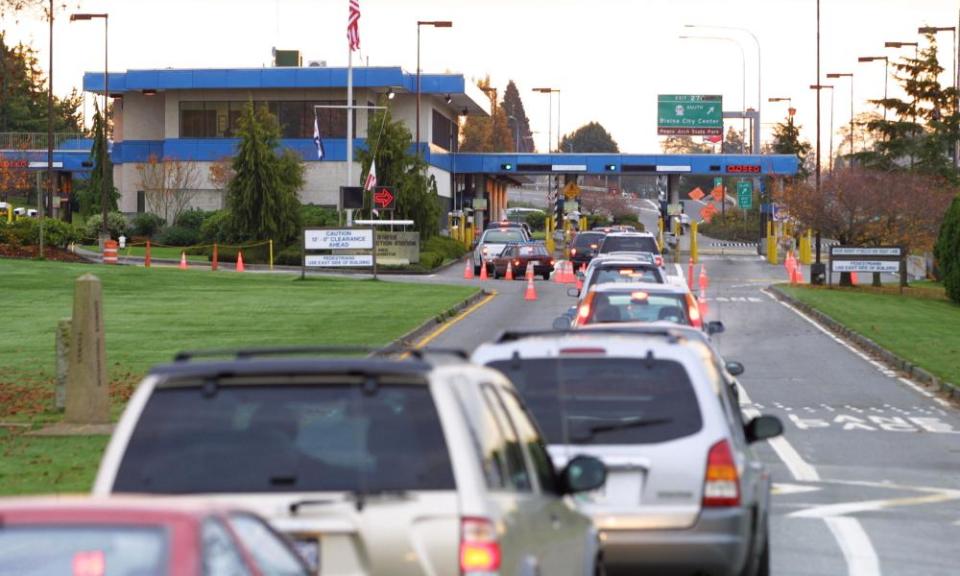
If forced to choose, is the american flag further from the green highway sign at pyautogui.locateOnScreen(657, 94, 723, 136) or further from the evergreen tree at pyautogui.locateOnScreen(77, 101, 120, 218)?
the green highway sign at pyautogui.locateOnScreen(657, 94, 723, 136)

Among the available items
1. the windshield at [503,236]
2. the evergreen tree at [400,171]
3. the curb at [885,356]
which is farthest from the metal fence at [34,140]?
the curb at [885,356]

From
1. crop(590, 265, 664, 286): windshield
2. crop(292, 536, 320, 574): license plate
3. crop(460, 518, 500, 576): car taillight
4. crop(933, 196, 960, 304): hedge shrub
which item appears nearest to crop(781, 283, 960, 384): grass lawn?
crop(933, 196, 960, 304): hedge shrub

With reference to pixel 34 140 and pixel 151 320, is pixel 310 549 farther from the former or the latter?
pixel 34 140

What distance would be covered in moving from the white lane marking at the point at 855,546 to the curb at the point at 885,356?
38.7 ft

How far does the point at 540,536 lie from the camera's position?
726 centimetres

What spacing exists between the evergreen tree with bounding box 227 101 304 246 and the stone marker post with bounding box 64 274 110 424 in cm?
5511

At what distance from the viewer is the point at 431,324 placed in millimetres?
38000

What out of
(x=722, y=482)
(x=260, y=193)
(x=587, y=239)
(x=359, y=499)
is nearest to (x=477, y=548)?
(x=359, y=499)

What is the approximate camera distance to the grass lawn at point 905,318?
103ft

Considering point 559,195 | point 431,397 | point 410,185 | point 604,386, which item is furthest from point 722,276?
point 431,397

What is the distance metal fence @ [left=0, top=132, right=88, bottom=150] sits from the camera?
130 metres

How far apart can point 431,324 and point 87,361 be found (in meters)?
19.0

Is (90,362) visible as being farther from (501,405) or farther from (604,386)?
(501,405)

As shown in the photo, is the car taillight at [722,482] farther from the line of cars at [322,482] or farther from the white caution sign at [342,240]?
the white caution sign at [342,240]
